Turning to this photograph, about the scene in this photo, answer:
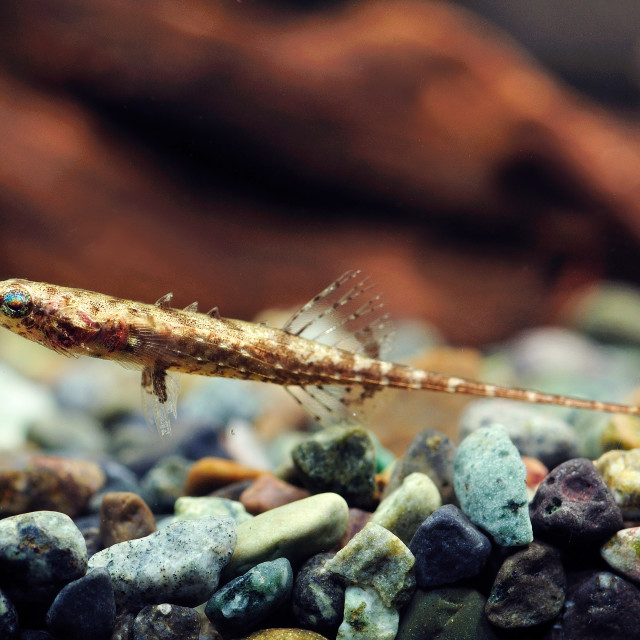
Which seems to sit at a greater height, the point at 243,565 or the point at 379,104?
the point at 379,104

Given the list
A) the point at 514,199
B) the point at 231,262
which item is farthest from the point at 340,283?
the point at 514,199

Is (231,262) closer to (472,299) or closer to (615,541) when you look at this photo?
(472,299)

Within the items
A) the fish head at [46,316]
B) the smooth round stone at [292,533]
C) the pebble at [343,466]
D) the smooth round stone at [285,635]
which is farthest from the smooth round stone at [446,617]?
the fish head at [46,316]

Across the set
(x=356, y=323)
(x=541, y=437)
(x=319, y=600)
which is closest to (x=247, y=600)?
(x=319, y=600)

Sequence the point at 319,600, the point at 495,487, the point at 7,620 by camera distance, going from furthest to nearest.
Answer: the point at 495,487 → the point at 319,600 → the point at 7,620

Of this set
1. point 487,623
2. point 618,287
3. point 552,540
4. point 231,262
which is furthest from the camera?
point 618,287

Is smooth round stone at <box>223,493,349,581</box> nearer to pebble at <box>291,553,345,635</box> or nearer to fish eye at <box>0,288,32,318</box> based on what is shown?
pebble at <box>291,553,345,635</box>

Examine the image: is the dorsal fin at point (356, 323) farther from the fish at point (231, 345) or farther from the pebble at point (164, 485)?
the pebble at point (164, 485)

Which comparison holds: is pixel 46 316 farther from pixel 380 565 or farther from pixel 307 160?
pixel 307 160

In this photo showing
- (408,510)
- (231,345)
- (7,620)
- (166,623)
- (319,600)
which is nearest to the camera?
(7,620)
